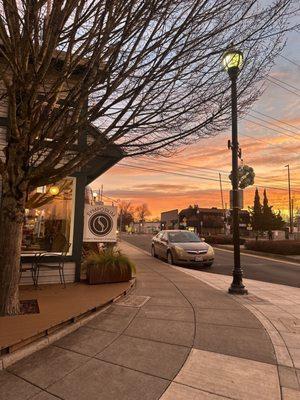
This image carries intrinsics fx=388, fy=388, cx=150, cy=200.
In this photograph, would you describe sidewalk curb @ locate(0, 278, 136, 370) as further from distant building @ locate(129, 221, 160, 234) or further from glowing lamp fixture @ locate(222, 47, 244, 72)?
distant building @ locate(129, 221, 160, 234)

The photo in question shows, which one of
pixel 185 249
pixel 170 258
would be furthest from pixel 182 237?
pixel 185 249

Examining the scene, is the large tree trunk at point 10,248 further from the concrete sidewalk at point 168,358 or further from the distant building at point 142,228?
the distant building at point 142,228

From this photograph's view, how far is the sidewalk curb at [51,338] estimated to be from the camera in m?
4.43

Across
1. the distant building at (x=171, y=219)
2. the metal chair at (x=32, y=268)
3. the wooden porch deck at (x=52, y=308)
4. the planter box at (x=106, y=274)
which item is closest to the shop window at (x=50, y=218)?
the metal chair at (x=32, y=268)

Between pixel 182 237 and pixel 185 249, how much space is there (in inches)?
67.1

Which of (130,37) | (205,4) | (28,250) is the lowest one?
(28,250)

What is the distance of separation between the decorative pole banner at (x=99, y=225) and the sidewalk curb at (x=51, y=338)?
149 inches

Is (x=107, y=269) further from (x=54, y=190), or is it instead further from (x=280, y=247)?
(x=280, y=247)

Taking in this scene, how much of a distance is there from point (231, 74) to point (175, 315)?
181 inches

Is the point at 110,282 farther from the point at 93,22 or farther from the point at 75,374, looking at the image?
the point at 93,22

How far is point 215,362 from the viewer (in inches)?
182

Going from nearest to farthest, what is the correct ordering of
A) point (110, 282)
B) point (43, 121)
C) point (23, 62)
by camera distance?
point (23, 62)
point (43, 121)
point (110, 282)

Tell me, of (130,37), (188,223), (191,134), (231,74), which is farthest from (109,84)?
(188,223)

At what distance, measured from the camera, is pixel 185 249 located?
1572 cm
